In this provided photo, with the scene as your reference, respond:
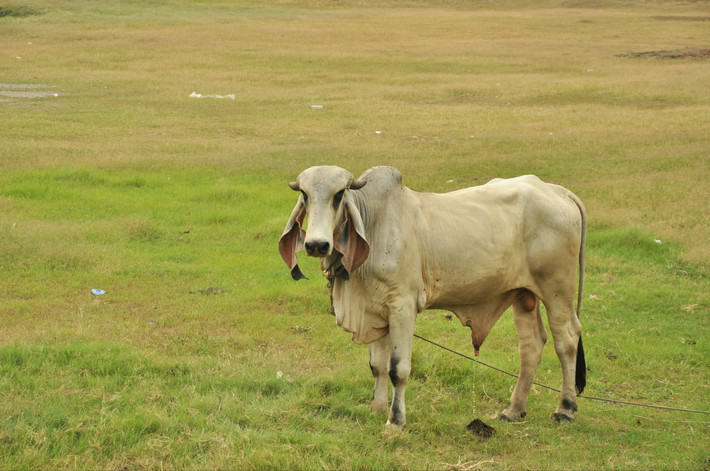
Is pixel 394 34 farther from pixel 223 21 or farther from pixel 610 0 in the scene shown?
pixel 610 0

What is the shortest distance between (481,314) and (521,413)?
0.81 m

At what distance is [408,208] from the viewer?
19.7ft

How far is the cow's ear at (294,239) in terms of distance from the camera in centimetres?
560

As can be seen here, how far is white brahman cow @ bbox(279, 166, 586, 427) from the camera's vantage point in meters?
5.58

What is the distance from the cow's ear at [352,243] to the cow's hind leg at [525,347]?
5.51 feet

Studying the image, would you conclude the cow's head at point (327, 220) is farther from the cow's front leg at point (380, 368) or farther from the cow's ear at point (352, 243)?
the cow's front leg at point (380, 368)

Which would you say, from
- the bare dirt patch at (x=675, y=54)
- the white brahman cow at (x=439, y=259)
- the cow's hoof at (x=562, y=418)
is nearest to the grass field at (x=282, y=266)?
the cow's hoof at (x=562, y=418)

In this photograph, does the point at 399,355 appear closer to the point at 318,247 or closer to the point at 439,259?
the point at 439,259

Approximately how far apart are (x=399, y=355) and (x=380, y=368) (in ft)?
1.13

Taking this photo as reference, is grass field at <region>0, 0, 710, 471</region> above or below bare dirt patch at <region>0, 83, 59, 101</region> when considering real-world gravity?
above

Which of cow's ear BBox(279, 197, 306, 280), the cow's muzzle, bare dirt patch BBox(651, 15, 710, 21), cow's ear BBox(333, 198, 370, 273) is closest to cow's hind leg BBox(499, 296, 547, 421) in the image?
cow's ear BBox(333, 198, 370, 273)

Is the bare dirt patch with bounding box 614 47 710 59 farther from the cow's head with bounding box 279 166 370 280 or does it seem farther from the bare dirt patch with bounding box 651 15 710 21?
the cow's head with bounding box 279 166 370 280

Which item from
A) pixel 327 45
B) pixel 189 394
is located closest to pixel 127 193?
pixel 189 394

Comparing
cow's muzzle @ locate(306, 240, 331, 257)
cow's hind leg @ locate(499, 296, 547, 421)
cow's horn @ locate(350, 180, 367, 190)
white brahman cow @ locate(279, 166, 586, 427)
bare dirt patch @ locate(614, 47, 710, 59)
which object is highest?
cow's horn @ locate(350, 180, 367, 190)
